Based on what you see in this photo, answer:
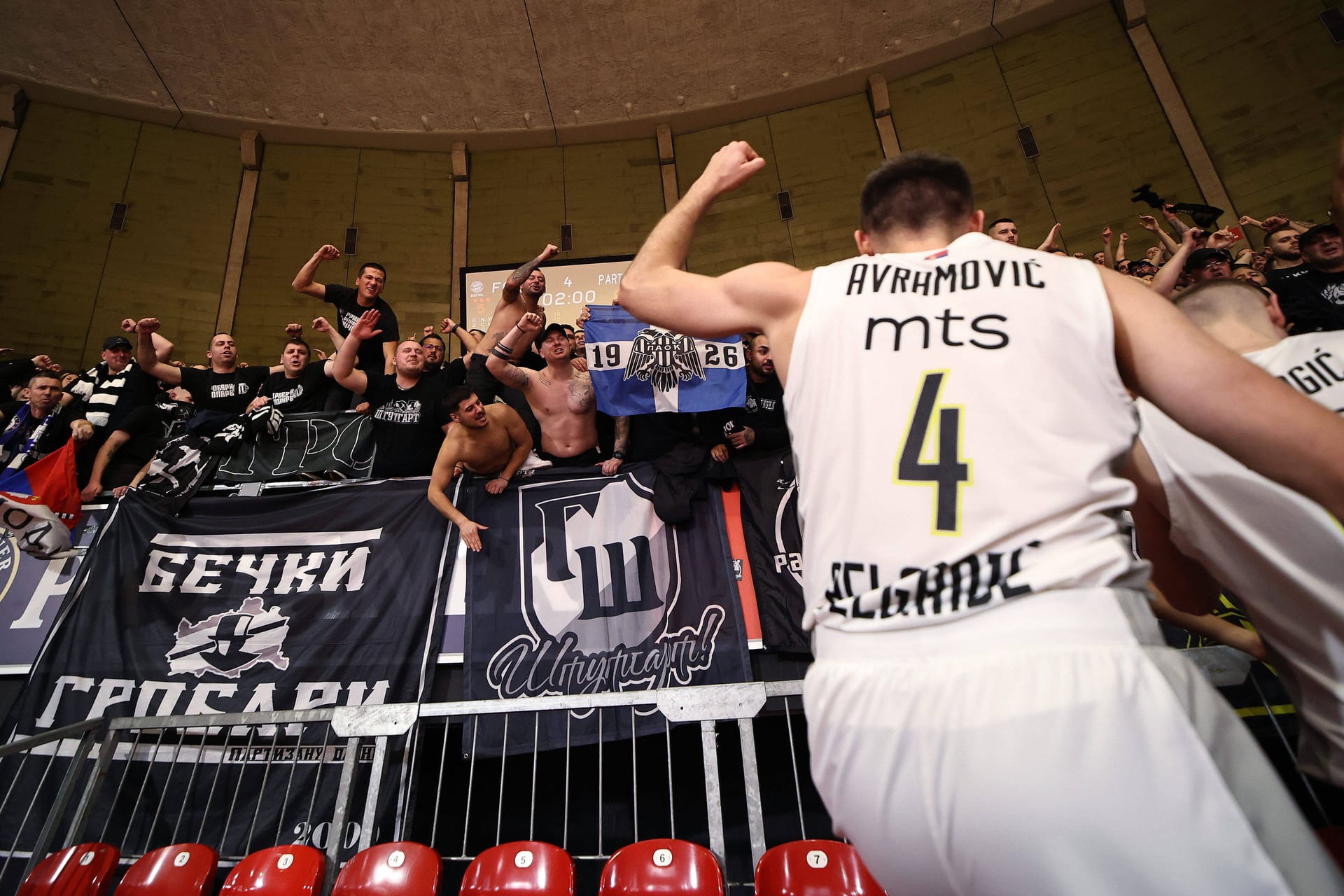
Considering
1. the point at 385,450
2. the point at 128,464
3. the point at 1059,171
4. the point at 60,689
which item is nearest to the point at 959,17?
the point at 1059,171

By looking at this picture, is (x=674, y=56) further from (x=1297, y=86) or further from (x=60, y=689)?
(x=60, y=689)

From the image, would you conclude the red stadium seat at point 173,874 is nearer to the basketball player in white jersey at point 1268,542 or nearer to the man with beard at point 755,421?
the man with beard at point 755,421

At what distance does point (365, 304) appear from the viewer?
293 inches

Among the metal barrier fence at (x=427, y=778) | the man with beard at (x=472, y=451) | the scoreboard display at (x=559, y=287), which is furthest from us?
the scoreboard display at (x=559, y=287)

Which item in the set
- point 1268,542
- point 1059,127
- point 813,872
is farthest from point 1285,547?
point 1059,127

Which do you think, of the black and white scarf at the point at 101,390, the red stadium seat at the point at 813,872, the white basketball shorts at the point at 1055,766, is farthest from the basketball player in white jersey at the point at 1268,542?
the black and white scarf at the point at 101,390

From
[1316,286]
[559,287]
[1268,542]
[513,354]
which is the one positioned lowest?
[1268,542]

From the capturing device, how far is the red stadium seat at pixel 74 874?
3297 mm

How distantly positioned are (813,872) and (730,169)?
8.89 feet

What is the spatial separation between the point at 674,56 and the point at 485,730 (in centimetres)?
1229

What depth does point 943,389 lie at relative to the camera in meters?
1.16

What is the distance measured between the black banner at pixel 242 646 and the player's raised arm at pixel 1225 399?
173 inches

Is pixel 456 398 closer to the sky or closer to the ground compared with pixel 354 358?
closer to the ground

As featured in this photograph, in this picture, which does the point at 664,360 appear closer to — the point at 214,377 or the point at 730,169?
the point at 730,169
